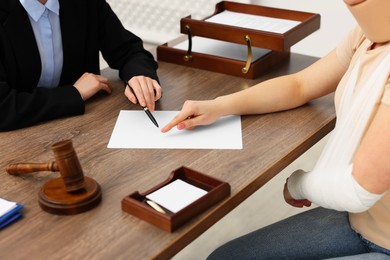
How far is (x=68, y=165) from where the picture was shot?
1.23 meters

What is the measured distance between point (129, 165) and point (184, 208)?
11.4 inches

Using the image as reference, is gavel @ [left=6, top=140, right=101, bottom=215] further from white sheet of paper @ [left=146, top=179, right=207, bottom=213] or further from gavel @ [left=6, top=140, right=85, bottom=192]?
white sheet of paper @ [left=146, top=179, right=207, bottom=213]

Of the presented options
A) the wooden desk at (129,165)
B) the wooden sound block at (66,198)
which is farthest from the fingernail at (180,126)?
the wooden sound block at (66,198)

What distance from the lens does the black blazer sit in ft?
5.45

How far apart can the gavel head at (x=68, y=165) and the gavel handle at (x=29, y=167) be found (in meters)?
0.08

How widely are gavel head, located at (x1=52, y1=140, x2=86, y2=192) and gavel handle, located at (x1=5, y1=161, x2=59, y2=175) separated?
8cm

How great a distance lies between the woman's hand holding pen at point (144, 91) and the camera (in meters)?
1.75

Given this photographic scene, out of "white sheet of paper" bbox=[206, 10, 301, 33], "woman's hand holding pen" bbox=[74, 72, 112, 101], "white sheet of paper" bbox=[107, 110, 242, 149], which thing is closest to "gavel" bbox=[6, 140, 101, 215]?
"white sheet of paper" bbox=[107, 110, 242, 149]

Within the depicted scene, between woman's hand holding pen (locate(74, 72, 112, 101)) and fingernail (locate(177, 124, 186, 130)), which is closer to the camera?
fingernail (locate(177, 124, 186, 130))

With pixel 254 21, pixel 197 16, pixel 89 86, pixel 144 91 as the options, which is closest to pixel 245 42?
pixel 254 21

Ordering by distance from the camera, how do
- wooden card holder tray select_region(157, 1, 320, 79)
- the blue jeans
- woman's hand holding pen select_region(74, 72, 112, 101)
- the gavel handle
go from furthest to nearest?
wooden card holder tray select_region(157, 1, 320, 79) < woman's hand holding pen select_region(74, 72, 112, 101) < the blue jeans < the gavel handle

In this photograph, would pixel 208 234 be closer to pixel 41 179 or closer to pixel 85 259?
pixel 41 179

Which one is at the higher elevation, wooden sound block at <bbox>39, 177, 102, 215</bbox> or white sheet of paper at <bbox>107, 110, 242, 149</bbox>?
wooden sound block at <bbox>39, 177, 102, 215</bbox>

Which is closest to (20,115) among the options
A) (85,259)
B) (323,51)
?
(85,259)
